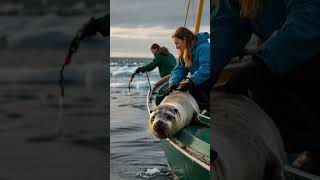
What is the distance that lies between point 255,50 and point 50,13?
0.70 metres

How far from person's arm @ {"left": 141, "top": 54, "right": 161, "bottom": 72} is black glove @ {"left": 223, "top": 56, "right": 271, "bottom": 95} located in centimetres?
495

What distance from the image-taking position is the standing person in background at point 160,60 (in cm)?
662

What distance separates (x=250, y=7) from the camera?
5.36ft

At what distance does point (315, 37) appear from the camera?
156 cm

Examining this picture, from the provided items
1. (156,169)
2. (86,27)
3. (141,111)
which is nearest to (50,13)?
(86,27)

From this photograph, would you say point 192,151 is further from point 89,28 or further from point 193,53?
point 89,28

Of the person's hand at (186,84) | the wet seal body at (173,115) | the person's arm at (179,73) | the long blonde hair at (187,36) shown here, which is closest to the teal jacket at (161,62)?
the wet seal body at (173,115)

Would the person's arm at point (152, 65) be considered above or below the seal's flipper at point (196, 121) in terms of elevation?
above

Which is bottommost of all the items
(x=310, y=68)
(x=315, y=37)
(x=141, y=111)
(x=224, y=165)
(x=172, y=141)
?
(x=141, y=111)

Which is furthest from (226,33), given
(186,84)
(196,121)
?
(196,121)

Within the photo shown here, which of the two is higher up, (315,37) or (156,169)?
(315,37)

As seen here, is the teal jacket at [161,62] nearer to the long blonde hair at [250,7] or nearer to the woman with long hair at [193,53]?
the woman with long hair at [193,53]

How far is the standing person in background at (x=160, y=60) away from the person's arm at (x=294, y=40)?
5.02 m

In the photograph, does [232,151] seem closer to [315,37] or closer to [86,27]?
[315,37]
